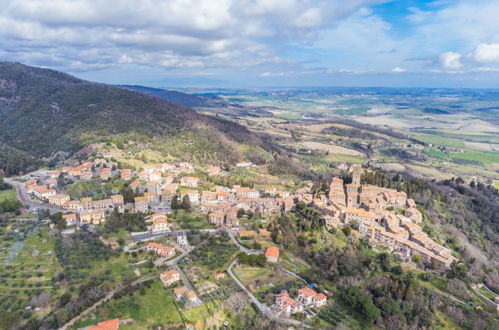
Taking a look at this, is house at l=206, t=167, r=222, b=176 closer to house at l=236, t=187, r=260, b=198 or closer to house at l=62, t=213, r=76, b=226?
house at l=236, t=187, r=260, b=198

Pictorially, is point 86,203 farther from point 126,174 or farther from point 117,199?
point 126,174

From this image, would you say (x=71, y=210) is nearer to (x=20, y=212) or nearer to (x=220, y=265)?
(x=20, y=212)

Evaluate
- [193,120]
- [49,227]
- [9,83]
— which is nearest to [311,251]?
[49,227]

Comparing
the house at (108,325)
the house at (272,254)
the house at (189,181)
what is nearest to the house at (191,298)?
the house at (108,325)

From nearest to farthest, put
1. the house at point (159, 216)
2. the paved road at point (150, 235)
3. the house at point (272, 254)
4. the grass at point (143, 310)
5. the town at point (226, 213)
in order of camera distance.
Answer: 1. the grass at point (143, 310)
2. the town at point (226, 213)
3. the house at point (272, 254)
4. the paved road at point (150, 235)
5. the house at point (159, 216)

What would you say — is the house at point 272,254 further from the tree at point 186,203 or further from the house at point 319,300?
the tree at point 186,203

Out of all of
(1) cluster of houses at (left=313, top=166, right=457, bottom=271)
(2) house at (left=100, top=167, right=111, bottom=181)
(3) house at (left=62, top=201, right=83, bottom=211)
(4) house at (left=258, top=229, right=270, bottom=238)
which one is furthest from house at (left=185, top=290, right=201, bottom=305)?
(2) house at (left=100, top=167, right=111, bottom=181)

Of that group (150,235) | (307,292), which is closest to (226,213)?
(150,235)
